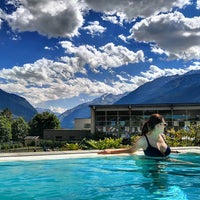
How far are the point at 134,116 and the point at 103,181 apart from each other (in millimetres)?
33564

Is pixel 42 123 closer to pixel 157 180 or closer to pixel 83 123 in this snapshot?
pixel 83 123

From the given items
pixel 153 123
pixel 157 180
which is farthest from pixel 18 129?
pixel 157 180

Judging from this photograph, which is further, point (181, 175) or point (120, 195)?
point (181, 175)

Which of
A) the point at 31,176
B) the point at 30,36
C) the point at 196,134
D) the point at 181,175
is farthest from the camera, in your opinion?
the point at 30,36

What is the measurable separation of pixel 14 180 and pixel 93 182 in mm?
2200

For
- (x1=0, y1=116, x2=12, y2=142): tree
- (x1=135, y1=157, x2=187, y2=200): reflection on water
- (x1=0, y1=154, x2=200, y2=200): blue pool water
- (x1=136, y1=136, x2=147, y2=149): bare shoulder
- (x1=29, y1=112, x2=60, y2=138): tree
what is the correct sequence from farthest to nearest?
(x1=29, y1=112, x2=60, y2=138): tree < (x1=0, y1=116, x2=12, y2=142): tree < (x1=136, y1=136, x2=147, y2=149): bare shoulder < (x1=0, y1=154, x2=200, y2=200): blue pool water < (x1=135, y1=157, x2=187, y2=200): reflection on water

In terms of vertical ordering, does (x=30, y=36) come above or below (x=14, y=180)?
above

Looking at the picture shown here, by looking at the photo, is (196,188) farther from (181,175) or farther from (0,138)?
(0,138)

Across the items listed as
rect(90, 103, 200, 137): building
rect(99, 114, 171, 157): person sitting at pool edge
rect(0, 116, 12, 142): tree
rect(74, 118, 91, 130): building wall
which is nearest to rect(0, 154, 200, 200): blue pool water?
rect(99, 114, 171, 157): person sitting at pool edge

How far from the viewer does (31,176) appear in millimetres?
10055

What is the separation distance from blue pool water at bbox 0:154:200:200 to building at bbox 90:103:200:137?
29.7 meters

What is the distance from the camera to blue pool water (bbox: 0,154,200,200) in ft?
23.3

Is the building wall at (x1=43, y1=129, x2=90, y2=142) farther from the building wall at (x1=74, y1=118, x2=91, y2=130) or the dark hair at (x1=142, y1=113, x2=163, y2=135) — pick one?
the dark hair at (x1=142, y1=113, x2=163, y2=135)

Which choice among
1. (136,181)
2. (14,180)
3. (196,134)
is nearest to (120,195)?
(136,181)
